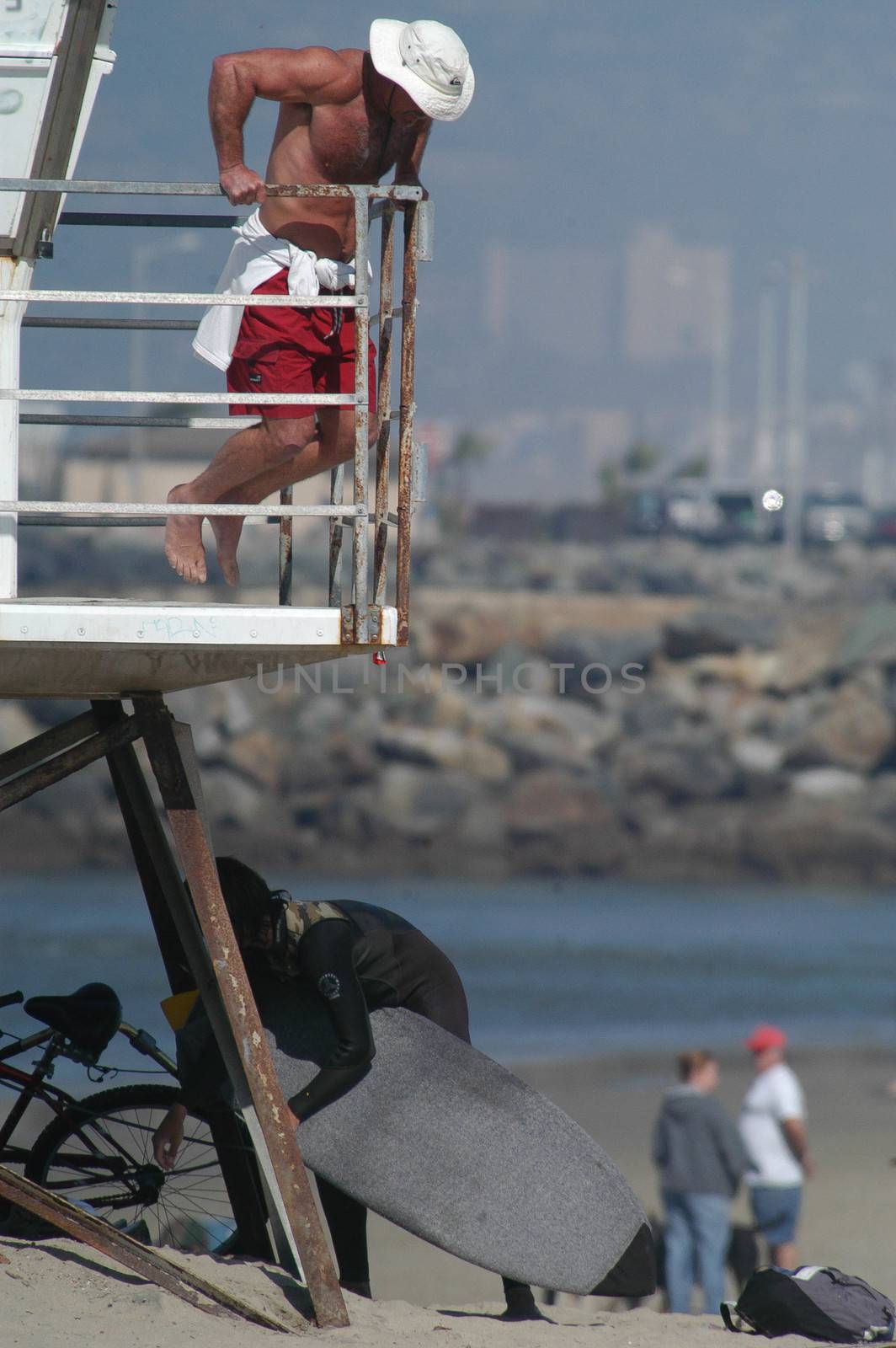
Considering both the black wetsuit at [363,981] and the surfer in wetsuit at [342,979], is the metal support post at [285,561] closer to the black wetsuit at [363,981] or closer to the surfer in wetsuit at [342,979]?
the surfer in wetsuit at [342,979]

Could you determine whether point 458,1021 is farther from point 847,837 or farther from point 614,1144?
point 847,837

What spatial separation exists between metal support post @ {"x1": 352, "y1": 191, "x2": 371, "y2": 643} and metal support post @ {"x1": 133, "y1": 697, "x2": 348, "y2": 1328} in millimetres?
923

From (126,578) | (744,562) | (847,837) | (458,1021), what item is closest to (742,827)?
(847,837)

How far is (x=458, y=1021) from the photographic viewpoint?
6145mm

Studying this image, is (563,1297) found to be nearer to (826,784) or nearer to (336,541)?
(336,541)

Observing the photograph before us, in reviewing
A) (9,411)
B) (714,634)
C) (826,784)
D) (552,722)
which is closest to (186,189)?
(9,411)

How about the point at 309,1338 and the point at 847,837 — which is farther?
the point at 847,837

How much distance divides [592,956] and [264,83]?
25592 millimetres

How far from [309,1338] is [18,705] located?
42173 millimetres

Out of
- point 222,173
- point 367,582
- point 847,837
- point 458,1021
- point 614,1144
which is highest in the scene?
point 222,173

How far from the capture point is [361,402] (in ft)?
16.6

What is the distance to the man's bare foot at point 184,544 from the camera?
5504 mm

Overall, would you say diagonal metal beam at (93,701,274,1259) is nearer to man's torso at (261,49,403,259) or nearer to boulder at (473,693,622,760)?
man's torso at (261,49,403,259)

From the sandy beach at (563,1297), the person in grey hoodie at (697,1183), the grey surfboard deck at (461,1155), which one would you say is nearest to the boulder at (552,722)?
the sandy beach at (563,1297)
